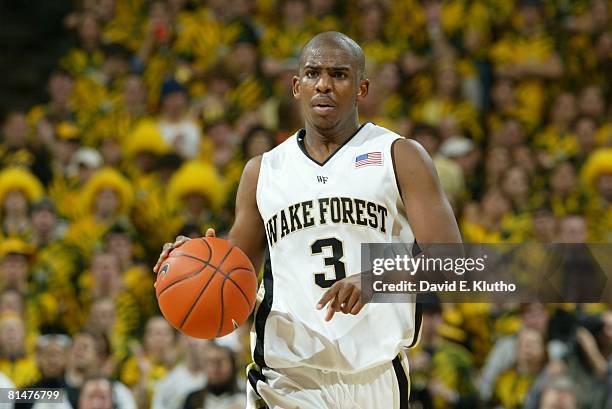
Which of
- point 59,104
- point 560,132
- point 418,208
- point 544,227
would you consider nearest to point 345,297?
point 418,208

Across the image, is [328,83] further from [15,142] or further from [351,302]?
[15,142]

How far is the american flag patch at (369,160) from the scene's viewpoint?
423 cm

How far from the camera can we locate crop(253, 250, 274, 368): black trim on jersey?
4.26 meters

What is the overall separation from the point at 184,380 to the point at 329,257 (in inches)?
130

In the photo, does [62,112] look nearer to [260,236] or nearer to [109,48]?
[109,48]

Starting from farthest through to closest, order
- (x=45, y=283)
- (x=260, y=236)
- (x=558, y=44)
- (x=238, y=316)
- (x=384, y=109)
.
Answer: (x=558, y=44), (x=384, y=109), (x=45, y=283), (x=260, y=236), (x=238, y=316)

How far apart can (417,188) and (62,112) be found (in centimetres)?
677

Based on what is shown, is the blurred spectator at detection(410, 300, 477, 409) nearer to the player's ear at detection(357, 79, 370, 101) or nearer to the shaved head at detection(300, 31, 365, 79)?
the player's ear at detection(357, 79, 370, 101)

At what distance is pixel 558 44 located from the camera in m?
10.4

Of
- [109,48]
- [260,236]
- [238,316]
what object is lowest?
[238,316]

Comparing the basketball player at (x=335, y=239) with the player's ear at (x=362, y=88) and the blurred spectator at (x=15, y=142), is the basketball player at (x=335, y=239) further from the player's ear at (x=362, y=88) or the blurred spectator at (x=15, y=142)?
the blurred spectator at (x=15, y=142)

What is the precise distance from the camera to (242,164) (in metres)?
9.04

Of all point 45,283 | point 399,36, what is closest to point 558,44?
point 399,36

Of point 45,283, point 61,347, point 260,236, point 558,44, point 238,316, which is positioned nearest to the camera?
point 238,316
